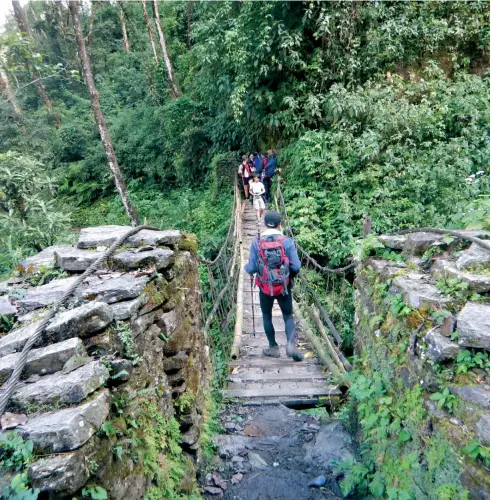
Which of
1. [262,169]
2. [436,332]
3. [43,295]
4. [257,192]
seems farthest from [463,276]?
[262,169]

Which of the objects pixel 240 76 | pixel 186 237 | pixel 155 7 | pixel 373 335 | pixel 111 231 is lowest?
pixel 373 335

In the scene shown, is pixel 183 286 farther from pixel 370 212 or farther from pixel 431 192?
pixel 431 192

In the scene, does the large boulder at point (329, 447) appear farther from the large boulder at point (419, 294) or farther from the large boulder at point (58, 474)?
the large boulder at point (58, 474)

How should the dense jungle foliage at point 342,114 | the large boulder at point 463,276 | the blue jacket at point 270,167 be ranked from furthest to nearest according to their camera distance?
the blue jacket at point 270,167, the dense jungle foliage at point 342,114, the large boulder at point 463,276

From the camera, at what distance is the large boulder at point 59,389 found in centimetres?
131

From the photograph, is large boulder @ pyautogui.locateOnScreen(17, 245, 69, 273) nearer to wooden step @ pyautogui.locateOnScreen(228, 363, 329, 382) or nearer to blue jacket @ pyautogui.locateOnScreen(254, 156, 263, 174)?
wooden step @ pyautogui.locateOnScreen(228, 363, 329, 382)

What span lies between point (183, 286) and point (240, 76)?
26.0 feet

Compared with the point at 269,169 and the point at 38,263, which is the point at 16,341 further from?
the point at 269,169

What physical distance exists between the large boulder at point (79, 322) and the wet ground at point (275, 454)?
1.60 metres

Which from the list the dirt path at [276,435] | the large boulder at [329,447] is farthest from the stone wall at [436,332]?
the dirt path at [276,435]

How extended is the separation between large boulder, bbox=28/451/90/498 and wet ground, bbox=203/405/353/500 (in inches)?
64.4

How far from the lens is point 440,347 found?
5.19ft

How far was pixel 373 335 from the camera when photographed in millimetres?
2510

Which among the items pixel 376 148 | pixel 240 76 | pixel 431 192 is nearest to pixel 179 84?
pixel 240 76
